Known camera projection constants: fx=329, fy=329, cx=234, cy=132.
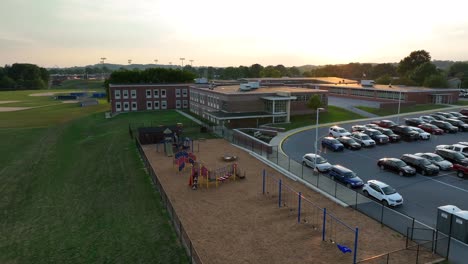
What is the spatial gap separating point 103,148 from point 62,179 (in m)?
13.2

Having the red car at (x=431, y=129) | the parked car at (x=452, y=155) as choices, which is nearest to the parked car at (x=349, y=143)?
the parked car at (x=452, y=155)

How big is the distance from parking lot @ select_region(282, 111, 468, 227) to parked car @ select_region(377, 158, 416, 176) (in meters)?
0.45

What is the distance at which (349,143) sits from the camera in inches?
1655

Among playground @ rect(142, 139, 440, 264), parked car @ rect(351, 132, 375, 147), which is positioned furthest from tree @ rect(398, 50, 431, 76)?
playground @ rect(142, 139, 440, 264)

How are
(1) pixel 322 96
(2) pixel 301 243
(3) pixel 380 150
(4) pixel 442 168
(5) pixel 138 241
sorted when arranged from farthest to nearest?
(1) pixel 322 96
(3) pixel 380 150
(4) pixel 442 168
(5) pixel 138 241
(2) pixel 301 243

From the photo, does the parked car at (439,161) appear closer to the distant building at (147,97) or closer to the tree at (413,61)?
the distant building at (147,97)

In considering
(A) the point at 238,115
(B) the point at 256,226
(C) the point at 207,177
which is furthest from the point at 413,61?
(B) the point at 256,226

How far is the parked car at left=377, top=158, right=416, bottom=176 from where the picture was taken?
103 ft

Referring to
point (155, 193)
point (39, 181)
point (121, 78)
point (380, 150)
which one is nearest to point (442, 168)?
point (380, 150)

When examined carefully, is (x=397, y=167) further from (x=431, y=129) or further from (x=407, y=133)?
(x=431, y=129)

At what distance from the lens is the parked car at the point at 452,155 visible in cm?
3336

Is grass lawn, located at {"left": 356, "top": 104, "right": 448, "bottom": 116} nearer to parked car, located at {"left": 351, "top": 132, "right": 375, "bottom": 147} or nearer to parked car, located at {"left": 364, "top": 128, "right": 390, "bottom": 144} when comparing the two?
parked car, located at {"left": 364, "top": 128, "right": 390, "bottom": 144}

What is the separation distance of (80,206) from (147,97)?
58605 mm

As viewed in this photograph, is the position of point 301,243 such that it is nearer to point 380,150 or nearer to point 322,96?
point 380,150
